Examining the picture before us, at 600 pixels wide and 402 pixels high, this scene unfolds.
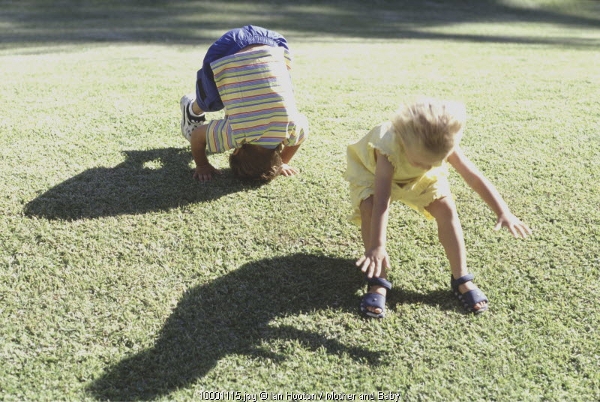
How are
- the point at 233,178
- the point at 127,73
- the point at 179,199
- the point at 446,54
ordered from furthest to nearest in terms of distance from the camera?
the point at 446,54 < the point at 127,73 < the point at 233,178 < the point at 179,199

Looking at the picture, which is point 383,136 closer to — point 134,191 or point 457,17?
point 134,191

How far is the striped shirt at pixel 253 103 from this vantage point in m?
3.04

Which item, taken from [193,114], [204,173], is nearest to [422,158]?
[204,173]

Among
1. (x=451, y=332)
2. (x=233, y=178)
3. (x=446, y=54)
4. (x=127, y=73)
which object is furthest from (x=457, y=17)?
(x=451, y=332)

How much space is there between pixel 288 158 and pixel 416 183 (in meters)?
1.03

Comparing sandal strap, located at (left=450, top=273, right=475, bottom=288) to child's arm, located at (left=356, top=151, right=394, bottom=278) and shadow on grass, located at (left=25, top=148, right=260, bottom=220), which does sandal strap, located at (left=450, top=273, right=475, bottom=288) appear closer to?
child's arm, located at (left=356, top=151, right=394, bottom=278)

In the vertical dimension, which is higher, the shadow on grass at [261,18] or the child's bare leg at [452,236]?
the shadow on grass at [261,18]

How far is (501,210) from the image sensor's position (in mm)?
2268

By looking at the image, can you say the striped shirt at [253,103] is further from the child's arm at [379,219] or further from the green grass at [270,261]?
the child's arm at [379,219]

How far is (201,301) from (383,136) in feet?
3.24

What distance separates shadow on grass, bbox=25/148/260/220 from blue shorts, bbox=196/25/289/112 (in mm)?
412

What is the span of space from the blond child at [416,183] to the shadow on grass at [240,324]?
199mm

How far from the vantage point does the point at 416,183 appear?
2469 millimetres

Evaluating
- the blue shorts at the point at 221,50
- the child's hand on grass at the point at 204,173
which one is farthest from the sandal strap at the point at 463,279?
the blue shorts at the point at 221,50
